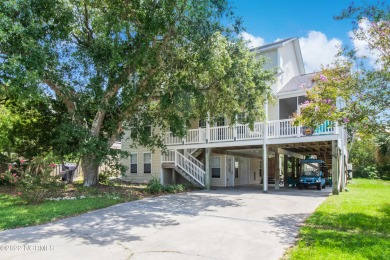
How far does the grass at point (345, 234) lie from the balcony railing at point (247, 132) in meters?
4.96

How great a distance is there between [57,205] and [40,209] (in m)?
0.73

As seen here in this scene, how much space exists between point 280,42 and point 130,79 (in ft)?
37.7

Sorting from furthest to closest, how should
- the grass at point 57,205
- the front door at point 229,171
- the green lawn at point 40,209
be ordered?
the front door at point 229,171, the grass at point 57,205, the green lawn at point 40,209

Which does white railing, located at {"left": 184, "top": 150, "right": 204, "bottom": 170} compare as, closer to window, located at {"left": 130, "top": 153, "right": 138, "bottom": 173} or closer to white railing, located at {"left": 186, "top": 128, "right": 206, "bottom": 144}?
white railing, located at {"left": 186, "top": 128, "right": 206, "bottom": 144}

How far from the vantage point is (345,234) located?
7.03 meters

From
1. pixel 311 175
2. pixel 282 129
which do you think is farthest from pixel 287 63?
pixel 311 175

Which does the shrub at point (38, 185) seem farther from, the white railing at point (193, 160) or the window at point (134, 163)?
the window at point (134, 163)

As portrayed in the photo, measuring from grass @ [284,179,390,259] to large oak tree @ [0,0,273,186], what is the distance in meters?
6.26

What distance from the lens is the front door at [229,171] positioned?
832 inches

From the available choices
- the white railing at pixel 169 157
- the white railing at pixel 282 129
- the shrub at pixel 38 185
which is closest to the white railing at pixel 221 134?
the white railing at pixel 282 129

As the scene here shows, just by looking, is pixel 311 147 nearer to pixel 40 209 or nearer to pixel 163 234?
pixel 163 234

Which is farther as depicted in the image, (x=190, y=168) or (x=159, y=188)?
(x=190, y=168)

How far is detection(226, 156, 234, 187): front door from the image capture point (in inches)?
832

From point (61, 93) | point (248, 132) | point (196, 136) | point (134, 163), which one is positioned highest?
point (61, 93)
